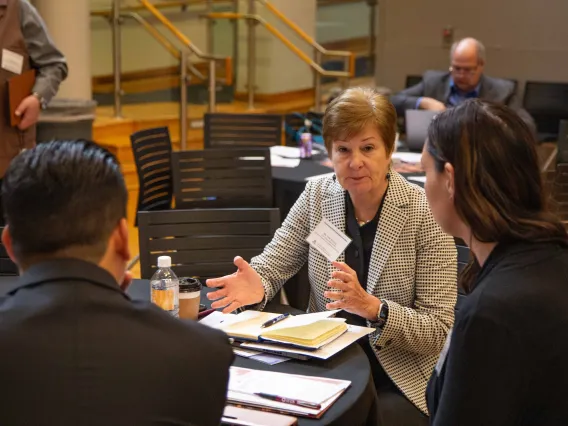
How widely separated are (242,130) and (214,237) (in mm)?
2851

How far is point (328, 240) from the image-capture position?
273 cm

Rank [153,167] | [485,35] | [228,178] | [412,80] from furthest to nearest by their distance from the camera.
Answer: [485,35] → [412,80] → [153,167] → [228,178]

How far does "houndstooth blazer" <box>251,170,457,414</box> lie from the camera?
8.18 feet

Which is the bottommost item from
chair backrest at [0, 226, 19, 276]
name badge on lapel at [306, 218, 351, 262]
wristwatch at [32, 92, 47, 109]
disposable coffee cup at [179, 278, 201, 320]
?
chair backrest at [0, 226, 19, 276]

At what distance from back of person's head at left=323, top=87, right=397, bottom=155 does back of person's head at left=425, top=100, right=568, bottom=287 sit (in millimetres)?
1049

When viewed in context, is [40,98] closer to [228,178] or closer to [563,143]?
[228,178]

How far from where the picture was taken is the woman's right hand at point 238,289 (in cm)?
252

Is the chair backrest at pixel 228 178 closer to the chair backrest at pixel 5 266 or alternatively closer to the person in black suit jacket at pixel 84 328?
the chair backrest at pixel 5 266

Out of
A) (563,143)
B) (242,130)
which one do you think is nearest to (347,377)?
(563,143)

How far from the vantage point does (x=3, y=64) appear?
4.18 meters

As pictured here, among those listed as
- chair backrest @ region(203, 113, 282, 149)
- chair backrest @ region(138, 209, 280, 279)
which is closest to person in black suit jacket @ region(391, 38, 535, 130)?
chair backrest @ region(203, 113, 282, 149)

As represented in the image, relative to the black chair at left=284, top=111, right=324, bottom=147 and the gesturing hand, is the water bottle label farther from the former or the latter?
the black chair at left=284, top=111, right=324, bottom=147

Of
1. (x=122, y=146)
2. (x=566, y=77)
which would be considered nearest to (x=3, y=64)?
(x=122, y=146)

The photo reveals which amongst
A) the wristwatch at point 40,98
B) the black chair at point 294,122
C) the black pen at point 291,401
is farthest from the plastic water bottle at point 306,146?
the black pen at point 291,401
